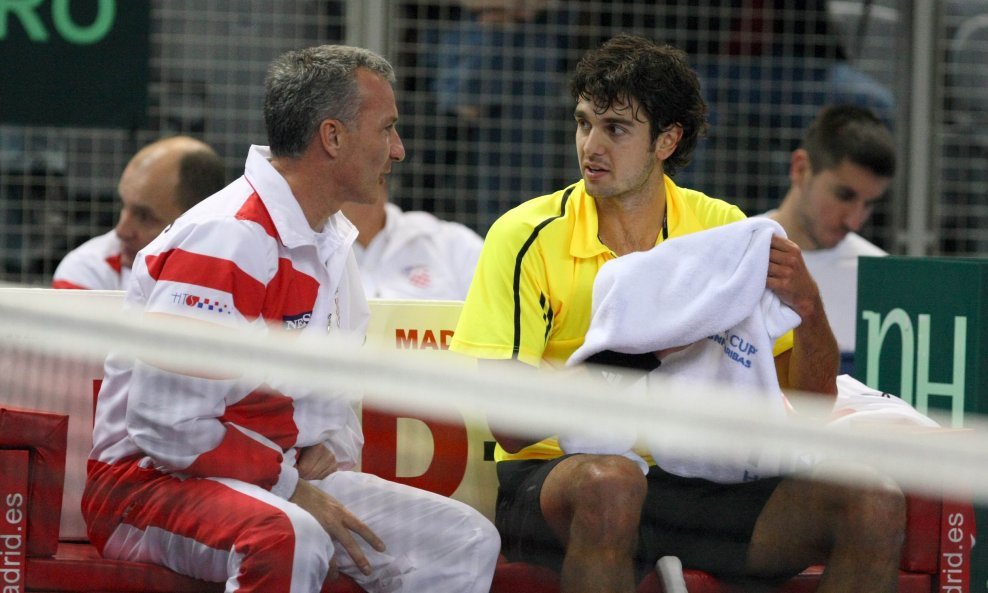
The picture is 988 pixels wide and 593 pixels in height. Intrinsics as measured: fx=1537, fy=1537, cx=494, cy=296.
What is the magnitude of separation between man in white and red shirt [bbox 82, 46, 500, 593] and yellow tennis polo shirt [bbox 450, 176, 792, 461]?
0.25m

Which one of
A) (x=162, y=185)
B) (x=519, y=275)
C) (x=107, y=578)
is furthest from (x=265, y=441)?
(x=162, y=185)

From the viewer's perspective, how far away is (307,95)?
116 inches

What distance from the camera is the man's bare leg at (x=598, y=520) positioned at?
95.7 inches

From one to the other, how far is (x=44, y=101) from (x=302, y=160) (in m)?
2.44

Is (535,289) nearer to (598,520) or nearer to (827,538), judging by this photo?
(598,520)

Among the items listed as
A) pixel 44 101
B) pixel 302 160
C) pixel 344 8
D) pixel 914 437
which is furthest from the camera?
pixel 344 8

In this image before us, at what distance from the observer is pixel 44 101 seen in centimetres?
507

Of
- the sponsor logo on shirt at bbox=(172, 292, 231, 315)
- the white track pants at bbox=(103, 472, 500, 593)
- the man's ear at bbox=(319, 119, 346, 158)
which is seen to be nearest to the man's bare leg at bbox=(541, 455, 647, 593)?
the white track pants at bbox=(103, 472, 500, 593)

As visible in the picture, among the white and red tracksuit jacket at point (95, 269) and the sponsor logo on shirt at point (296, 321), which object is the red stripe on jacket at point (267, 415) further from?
the white and red tracksuit jacket at point (95, 269)

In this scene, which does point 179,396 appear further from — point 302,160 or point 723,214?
point 723,214

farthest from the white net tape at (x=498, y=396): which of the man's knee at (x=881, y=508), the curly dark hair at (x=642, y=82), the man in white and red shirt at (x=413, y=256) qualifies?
the man in white and red shirt at (x=413, y=256)

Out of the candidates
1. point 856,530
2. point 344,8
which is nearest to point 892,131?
point 344,8

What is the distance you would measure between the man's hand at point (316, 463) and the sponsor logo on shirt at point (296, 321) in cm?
22

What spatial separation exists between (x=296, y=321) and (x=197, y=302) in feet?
0.81
